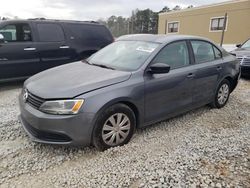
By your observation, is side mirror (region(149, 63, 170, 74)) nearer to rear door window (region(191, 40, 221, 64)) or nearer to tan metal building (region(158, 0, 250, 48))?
rear door window (region(191, 40, 221, 64))

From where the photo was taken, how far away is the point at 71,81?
10.5 feet

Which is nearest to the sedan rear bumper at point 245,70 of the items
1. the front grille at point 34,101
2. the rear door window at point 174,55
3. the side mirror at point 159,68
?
the rear door window at point 174,55

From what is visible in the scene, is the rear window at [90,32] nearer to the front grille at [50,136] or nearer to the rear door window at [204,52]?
the rear door window at [204,52]

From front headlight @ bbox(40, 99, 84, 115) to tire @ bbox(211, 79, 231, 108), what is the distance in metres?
3.14

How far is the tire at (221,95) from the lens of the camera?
4938 millimetres

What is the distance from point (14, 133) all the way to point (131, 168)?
1.94 meters

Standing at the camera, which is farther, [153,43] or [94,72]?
[153,43]

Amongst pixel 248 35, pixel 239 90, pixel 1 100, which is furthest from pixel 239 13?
pixel 1 100

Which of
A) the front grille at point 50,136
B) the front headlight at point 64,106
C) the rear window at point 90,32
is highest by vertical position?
the rear window at point 90,32

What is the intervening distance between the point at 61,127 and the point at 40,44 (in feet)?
13.3

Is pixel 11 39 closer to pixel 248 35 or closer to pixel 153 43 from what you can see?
pixel 153 43

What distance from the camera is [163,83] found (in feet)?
12.0

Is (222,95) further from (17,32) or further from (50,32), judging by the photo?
(17,32)

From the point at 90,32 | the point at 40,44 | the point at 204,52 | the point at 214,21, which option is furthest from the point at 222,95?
the point at 214,21
